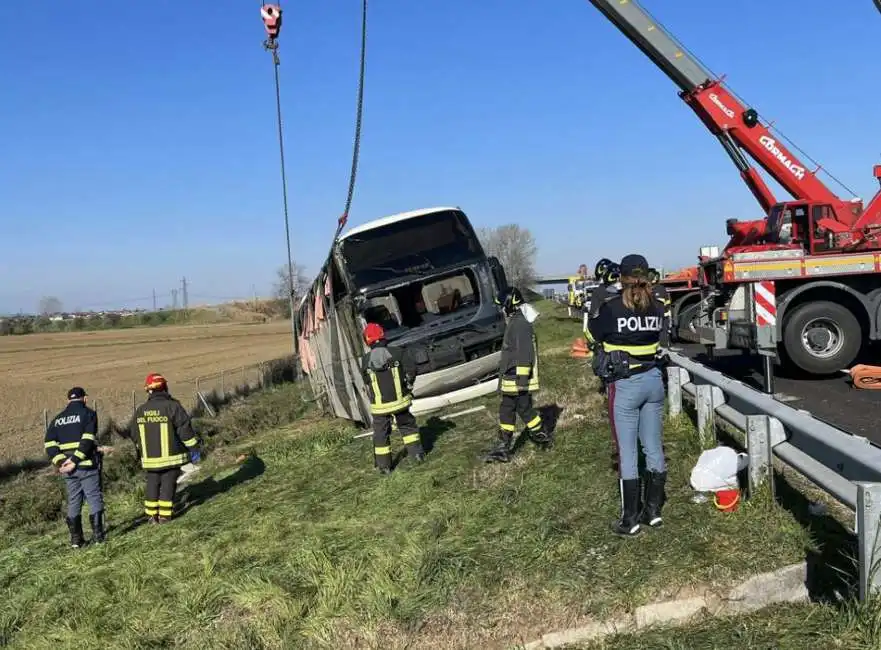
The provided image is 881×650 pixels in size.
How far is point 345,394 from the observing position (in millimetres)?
12125

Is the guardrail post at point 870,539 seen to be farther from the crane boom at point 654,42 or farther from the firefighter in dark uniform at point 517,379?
the crane boom at point 654,42

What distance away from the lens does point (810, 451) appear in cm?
406

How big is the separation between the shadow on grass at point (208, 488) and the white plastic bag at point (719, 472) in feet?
18.5

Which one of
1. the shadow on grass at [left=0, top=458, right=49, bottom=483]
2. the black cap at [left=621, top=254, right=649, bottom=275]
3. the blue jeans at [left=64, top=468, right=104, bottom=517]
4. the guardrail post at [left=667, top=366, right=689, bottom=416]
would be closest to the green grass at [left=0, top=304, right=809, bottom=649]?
the blue jeans at [left=64, top=468, right=104, bottom=517]

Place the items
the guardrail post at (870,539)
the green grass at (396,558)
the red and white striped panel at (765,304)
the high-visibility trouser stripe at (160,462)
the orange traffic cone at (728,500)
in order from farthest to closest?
the red and white striped panel at (765,304) → the high-visibility trouser stripe at (160,462) → the orange traffic cone at (728,500) → the green grass at (396,558) → the guardrail post at (870,539)

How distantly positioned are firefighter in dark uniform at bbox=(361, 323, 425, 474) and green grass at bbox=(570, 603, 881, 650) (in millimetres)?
4327

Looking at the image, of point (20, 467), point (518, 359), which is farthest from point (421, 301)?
point (20, 467)

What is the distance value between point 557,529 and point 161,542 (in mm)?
3906

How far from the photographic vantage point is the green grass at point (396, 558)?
3.82 m

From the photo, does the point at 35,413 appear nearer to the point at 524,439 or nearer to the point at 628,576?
the point at 524,439

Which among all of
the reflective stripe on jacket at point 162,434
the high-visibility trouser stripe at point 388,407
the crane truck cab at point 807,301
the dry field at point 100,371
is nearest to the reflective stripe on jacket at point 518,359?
the high-visibility trouser stripe at point 388,407

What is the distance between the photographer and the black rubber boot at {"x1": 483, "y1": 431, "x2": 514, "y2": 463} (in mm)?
6891

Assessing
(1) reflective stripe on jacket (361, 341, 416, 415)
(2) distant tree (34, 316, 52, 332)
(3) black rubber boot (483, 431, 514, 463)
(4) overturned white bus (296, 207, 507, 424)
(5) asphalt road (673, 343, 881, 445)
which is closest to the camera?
(3) black rubber boot (483, 431, 514, 463)

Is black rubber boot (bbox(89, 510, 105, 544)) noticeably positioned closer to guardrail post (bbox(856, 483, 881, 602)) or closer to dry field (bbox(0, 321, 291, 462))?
dry field (bbox(0, 321, 291, 462))
